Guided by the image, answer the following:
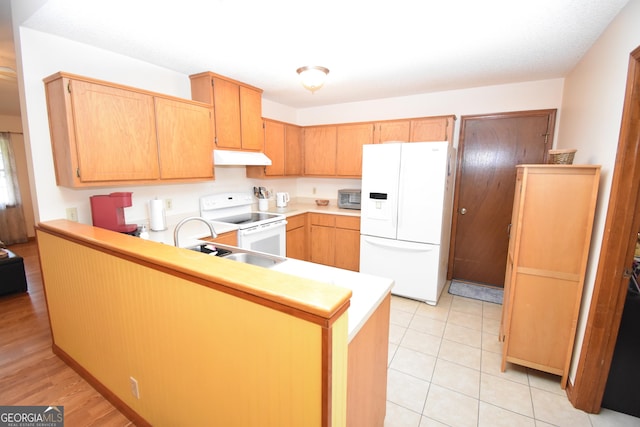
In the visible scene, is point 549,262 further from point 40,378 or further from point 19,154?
point 19,154

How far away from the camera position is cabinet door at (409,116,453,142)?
337cm

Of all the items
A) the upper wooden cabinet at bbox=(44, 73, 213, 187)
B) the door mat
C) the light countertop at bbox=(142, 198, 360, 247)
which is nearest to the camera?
the upper wooden cabinet at bbox=(44, 73, 213, 187)

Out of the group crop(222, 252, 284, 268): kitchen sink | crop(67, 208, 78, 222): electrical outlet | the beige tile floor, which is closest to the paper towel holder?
crop(67, 208, 78, 222): electrical outlet

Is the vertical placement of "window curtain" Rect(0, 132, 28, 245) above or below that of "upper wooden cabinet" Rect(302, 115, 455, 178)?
below

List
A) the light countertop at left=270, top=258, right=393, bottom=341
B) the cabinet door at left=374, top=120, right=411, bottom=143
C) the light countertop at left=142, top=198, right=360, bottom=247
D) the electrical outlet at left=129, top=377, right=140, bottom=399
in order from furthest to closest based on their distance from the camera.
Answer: the cabinet door at left=374, top=120, right=411, bottom=143 → the light countertop at left=142, top=198, right=360, bottom=247 → the electrical outlet at left=129, top=377, right=140, bottom=399 → the light countertop at left=270, top=258, right=393, bottom=341

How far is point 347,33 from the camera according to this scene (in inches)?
78.6

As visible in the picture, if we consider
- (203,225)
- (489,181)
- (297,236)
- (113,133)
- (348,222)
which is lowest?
(297,236)

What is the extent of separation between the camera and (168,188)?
9.45 ft

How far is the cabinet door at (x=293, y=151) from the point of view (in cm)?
404

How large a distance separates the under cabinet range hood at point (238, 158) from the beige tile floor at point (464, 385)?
2.29 metres

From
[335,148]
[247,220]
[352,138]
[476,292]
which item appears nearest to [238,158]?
[247,220]

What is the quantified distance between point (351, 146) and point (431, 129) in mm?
1037

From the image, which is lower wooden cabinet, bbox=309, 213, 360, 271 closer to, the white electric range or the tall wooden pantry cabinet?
the white electric range

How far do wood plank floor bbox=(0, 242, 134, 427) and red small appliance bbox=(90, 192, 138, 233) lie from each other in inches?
41.7
